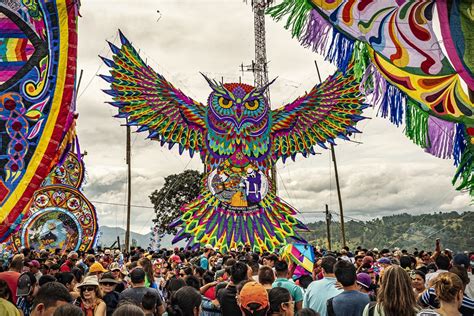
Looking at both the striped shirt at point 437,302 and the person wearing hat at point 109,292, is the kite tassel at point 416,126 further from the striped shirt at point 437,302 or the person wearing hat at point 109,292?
the person wearing hat at point 109,292

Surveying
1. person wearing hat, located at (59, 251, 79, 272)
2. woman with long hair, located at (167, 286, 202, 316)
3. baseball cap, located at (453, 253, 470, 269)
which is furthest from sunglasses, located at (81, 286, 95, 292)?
person wearing hat, located at (59, 251, 79, 272)

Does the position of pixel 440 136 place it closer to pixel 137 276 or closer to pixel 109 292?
pixel 137 276

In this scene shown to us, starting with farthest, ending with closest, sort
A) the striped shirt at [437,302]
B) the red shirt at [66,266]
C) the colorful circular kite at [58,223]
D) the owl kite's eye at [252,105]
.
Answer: the owl kite's eye at [252,105], the colorful circular kite at [58,223], the red shirt at [66,266], the striped shirt at [437,302]

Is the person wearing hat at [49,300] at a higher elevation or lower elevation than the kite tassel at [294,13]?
lower

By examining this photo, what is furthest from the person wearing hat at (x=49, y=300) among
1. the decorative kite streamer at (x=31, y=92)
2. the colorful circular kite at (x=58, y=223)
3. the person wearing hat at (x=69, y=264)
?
the colorful circular kite at (x=58, y=223)

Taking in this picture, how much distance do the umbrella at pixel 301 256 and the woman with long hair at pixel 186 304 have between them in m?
3.32

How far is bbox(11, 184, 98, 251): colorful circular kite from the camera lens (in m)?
17.7

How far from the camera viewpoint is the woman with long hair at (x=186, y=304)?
13.8 ft

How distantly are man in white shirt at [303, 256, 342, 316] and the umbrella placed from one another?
185 centimetres

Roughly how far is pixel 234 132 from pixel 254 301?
1684 centimetres

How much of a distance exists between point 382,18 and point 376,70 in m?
0.60

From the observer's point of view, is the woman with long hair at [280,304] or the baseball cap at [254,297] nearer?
the baseball cap at [254,297]

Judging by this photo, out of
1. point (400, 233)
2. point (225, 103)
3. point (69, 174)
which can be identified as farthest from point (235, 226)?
point (400, 233)

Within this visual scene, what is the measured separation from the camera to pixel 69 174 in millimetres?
18312
